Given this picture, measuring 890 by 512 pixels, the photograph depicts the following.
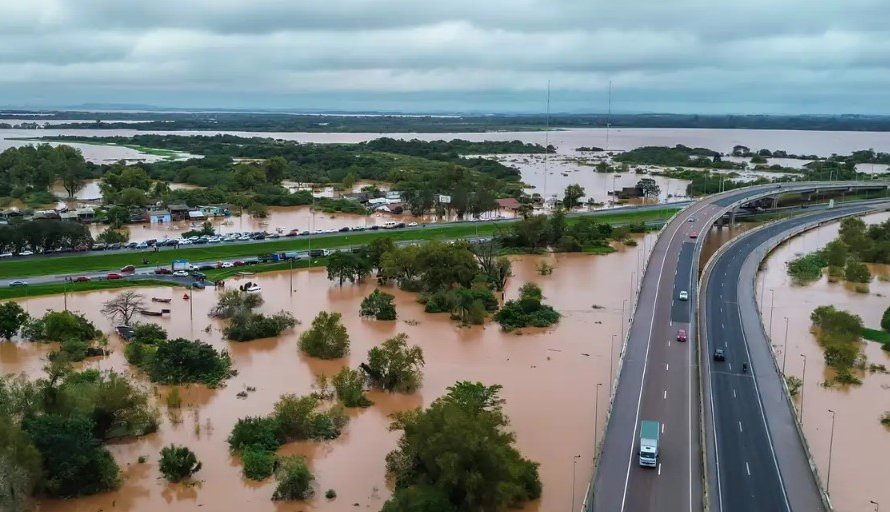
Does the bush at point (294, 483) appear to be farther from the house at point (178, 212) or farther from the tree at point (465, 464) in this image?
the house at point (178, 212)

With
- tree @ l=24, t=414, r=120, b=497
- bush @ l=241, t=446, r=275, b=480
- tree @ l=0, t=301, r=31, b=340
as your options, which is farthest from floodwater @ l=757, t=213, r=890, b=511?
tree @ l=0, t=301, r=31, b=340

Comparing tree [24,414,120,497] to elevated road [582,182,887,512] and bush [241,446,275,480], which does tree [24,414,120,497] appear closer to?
bush [241,446,275,480]

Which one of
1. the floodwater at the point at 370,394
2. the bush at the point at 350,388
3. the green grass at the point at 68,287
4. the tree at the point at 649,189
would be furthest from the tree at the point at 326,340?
the tree at the point at 649,189

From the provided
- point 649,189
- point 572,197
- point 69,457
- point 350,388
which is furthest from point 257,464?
point 649,189

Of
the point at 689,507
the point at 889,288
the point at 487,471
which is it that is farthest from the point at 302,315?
the point at 889,288

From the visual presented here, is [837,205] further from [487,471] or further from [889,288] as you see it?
[487,471]
